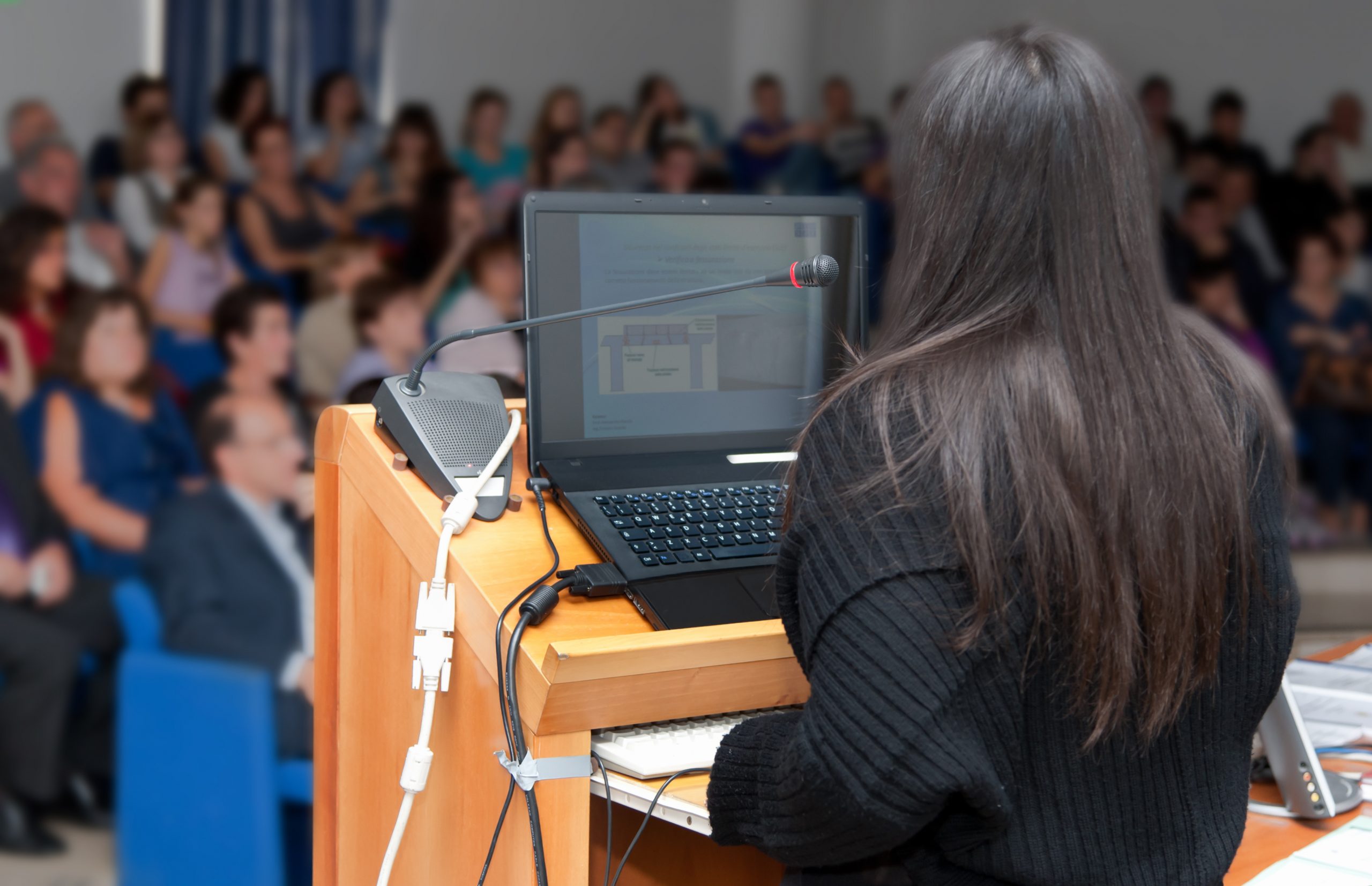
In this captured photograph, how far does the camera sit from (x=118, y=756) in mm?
1995

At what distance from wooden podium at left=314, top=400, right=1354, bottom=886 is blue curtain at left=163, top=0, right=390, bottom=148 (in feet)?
8.17

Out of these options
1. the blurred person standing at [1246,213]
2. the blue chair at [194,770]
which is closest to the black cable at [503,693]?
the blue chair at [194,770]

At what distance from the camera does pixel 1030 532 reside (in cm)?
62

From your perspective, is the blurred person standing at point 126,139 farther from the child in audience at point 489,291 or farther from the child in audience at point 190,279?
the child in audience at point 489,291

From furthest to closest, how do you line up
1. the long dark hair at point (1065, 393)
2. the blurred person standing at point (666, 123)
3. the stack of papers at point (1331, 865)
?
the blurred person standing at point (666, 123)
the stack of papers at point (1331, 865)
the long dark hair at point (1065, 393)

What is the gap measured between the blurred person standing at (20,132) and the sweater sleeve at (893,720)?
2620 millimetres

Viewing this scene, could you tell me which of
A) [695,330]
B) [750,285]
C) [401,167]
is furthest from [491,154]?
[750,285]

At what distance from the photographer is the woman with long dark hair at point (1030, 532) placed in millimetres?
626

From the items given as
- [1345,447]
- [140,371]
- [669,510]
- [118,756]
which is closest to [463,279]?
[140,371]

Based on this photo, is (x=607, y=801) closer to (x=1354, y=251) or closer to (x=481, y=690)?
(x=481, y=690)

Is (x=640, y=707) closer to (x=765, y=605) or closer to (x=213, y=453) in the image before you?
(x=765, y=605)

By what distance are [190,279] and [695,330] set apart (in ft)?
6.96

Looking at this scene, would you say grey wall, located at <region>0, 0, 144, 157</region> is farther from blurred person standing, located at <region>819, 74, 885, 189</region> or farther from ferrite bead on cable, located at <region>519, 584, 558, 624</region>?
ferrite bead on cable, located at <region>519, 584, 558, 624</region>

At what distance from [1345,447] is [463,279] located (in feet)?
9.16
